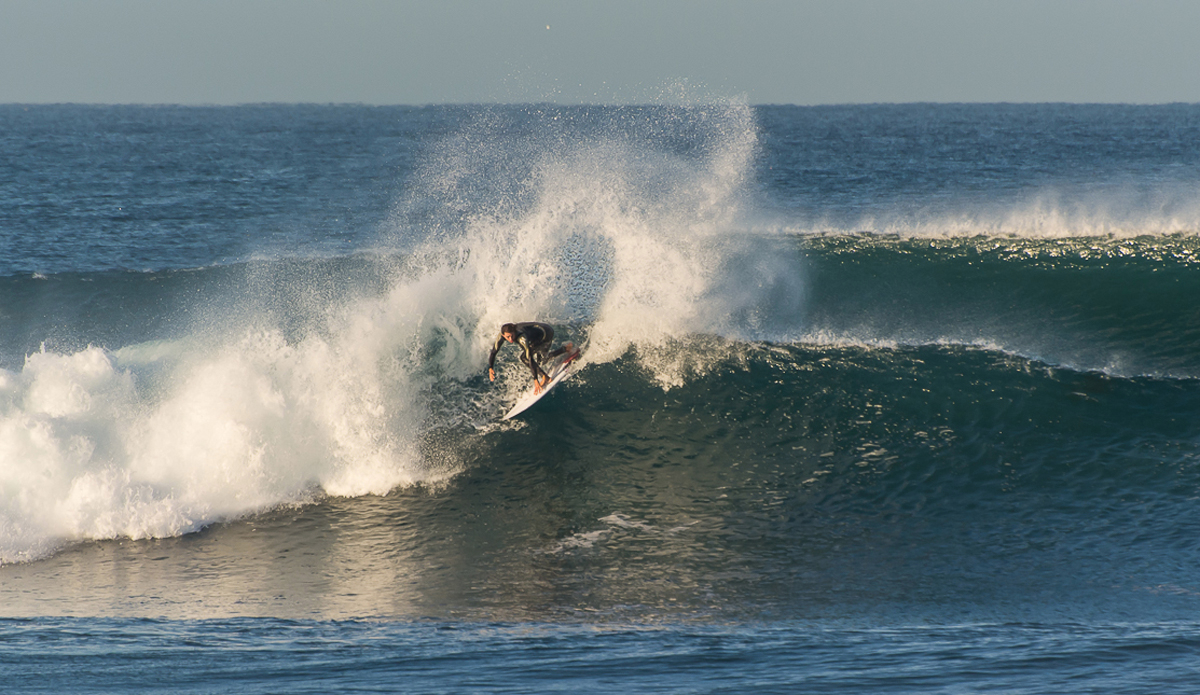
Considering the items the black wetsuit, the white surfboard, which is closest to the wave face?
the white surfboard

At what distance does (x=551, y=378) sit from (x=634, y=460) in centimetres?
147

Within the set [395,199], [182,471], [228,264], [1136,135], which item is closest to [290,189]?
[395,199]

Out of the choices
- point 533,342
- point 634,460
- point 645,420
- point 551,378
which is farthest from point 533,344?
point 645,420

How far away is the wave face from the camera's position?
7.91 meters

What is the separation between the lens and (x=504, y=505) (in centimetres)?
968

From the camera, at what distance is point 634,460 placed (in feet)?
34.7

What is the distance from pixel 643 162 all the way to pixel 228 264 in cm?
1118

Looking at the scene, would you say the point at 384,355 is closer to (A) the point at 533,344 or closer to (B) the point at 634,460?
(A) the point at 533,344

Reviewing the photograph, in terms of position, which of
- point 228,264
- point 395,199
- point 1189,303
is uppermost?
point 395,199

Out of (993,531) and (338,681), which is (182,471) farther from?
(993,531)

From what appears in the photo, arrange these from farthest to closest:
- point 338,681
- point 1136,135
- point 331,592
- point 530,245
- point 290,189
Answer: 1. point 1136,135
2. point 290,189
3. point 530,245
4. point 331,592
5. point 338,681

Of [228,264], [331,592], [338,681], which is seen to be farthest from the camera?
[228,264]

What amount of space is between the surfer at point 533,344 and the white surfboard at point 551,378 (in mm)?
88

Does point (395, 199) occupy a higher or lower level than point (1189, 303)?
higher
